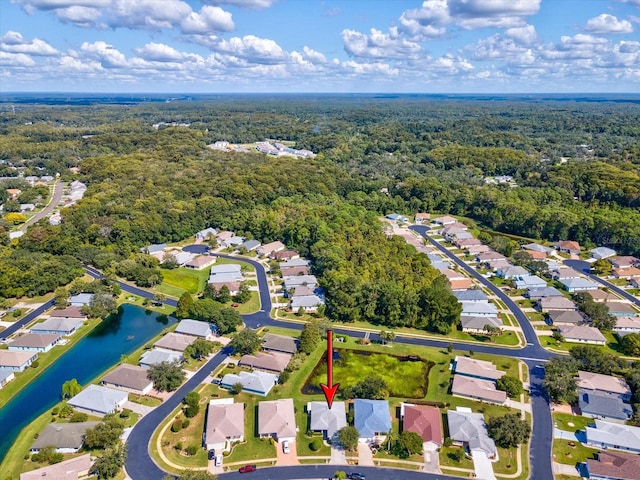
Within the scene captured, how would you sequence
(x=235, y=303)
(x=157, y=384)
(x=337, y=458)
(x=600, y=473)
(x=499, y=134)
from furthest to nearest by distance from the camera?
(x=499, y=134) < (x=235, y=303) < (x=157, y=384) < (x=337, y=458) < (x=600, y=473)

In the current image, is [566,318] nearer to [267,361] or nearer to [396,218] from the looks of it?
[267,361]

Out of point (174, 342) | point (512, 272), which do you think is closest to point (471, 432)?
point (174, 342)

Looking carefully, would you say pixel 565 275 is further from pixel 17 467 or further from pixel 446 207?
pixel 17 467

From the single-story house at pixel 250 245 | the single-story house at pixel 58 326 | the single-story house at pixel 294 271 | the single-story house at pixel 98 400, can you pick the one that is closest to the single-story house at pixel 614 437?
the single-story house at pixel 98 400

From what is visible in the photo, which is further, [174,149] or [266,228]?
[174,149]

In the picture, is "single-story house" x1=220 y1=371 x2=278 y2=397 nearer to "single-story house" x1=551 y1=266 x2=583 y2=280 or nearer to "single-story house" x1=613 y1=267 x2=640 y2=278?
"single-story house" x1=551 y1=266 x2=583 y2=280

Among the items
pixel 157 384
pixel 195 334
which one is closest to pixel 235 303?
pixel 195 334
